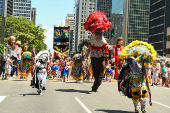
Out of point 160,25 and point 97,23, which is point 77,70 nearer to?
point 97,23

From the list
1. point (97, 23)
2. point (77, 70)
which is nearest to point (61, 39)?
point (77, 70)

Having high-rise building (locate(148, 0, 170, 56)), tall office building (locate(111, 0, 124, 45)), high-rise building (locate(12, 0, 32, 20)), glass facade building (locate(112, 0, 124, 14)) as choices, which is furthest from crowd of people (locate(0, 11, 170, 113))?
high-rise building (locate(12, 0, 32, 20))

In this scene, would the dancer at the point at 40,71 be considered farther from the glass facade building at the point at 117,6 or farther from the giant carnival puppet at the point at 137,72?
the glass facade building at the point at 117,6

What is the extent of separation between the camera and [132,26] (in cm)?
10256

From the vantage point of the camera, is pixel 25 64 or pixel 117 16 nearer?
pixel 25 64

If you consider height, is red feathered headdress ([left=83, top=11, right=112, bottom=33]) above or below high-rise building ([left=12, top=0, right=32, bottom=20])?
below

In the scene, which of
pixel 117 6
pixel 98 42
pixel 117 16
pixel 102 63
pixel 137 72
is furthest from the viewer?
pixel 117 16

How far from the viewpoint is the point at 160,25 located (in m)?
73.2

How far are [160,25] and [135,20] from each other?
3102cm

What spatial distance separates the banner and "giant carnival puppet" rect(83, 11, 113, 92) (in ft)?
38.8

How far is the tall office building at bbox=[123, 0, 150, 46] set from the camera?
102 metres

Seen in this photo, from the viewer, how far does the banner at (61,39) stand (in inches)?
934

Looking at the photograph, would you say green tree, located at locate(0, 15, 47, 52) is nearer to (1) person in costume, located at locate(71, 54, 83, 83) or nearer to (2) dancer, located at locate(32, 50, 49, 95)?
(1) person in costume, located at locate(71, 54, 83, 83)

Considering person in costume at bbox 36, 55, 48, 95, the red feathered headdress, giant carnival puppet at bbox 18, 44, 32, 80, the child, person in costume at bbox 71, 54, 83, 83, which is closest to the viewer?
person in costume at bbox 36, 55, 48, 95
